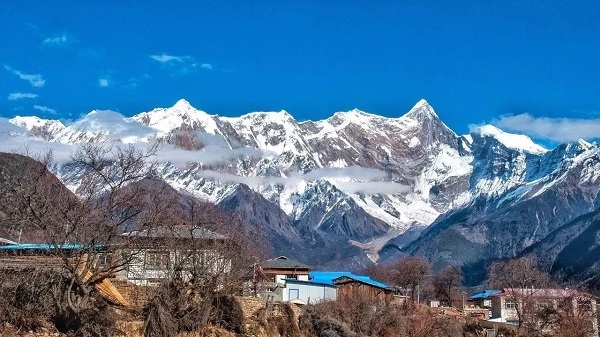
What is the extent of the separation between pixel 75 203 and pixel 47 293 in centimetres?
432

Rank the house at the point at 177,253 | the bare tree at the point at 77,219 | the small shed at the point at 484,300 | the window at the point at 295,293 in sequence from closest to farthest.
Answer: the bare tree at the point at 77,219 → the house at the point at 177,253 → the window at the point at 295,293 → the small shed at the point at 484,300

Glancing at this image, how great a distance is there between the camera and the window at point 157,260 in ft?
138

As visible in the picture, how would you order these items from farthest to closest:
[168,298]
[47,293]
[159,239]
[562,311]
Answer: [562,311]
[159,239]
[168,298]
[47,293]

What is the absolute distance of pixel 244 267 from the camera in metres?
50.6

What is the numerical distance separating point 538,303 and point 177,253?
57.4 m

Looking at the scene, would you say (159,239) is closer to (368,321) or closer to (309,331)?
(309,331)

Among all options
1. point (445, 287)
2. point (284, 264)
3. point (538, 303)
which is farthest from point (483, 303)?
point (284, 264)

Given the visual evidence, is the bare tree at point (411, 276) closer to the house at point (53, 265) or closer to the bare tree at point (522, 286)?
the bare tree at point (522, 286)

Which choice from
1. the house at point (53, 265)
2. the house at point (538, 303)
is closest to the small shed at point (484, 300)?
the house at point (538, 303)

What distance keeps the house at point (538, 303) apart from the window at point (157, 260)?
45.1 meters

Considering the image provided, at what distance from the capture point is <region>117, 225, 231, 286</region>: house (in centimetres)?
4003

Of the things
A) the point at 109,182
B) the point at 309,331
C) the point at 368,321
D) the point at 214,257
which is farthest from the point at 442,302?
the point at 109,182

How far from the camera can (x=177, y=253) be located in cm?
4450

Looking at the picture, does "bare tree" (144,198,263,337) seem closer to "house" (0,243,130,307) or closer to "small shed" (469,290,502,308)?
"house" (0,243,130,307)
